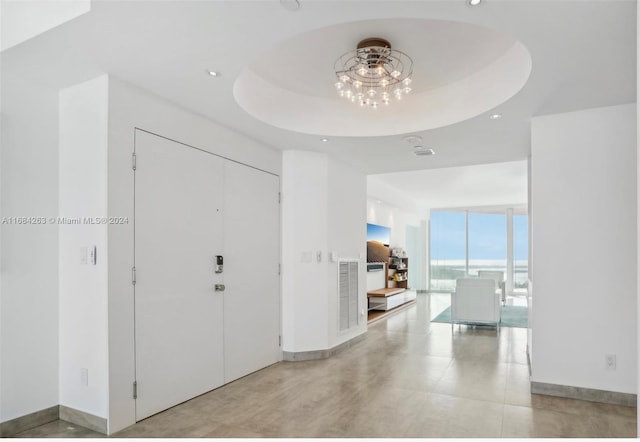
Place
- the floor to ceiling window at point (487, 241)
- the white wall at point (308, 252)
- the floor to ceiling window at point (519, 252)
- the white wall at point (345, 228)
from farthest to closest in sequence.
Result: 1. the floor to ceiling window at point (487, 241)
2. the floor to ceiling window at point (519, 252)
3. the white wall at point (345, 228)
4. the white wall at point (308, 252)

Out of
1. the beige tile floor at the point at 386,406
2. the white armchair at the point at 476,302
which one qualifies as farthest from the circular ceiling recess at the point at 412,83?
the white armchair at the point at 476,302

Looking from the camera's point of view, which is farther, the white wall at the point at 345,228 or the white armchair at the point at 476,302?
the white armchair at the point at 476,302

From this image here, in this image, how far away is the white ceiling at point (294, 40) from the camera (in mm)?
2197

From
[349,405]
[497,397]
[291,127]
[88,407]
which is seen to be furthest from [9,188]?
[497,397]

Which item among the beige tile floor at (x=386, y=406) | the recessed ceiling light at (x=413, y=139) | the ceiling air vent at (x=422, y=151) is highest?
the recessed ceiling light at (x=413, y=139)

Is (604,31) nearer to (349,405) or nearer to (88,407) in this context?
(349,405)

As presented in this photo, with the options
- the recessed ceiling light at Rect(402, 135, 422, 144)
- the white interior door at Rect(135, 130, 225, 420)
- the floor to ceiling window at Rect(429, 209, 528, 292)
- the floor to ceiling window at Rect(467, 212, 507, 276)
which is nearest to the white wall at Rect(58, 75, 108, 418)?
the white interior door at Rect(135, 130, 225, 420)

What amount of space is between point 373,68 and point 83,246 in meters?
2.58

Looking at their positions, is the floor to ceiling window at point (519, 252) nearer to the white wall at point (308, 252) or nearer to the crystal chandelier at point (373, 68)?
the white wall at point (308, 252)

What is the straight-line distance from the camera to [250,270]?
14.7 feet

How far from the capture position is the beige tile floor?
2.99 metres

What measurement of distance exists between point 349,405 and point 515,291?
10.6 metres

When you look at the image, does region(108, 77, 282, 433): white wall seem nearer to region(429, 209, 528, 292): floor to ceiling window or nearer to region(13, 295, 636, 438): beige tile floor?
region(13, 295, 636, 438): beige tile floor

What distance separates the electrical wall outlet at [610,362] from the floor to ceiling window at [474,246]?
9.47 m
